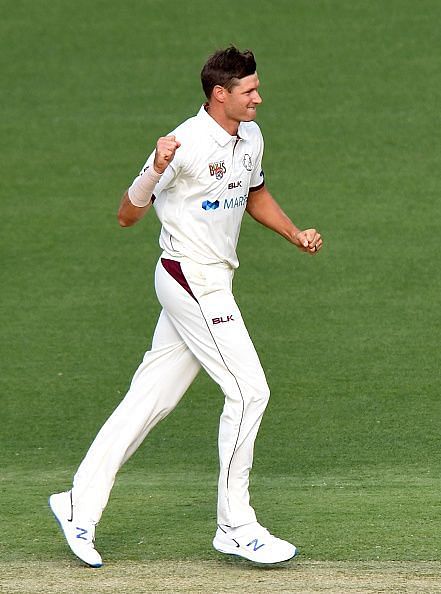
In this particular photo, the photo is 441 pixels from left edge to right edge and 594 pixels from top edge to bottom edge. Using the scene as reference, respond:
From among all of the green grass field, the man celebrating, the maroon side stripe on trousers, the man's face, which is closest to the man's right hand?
the man celebrating

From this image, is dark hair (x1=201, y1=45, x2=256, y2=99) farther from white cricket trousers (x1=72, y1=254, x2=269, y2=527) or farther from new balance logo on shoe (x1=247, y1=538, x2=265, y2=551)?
new balance logo on shoe (x1=247, y1=538, x2=265, y2=551)

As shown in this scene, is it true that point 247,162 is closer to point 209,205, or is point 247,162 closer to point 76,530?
point 209,205

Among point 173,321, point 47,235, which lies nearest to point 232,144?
point 173,321

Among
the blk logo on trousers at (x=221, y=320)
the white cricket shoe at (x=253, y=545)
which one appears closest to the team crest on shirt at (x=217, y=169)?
the blk logo on trousers at (x=221, y=320)

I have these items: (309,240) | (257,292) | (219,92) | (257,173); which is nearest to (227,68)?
(219,92)

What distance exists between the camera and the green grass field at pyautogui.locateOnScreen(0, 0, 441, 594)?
220 inches

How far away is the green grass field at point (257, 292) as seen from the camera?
18.3 feet

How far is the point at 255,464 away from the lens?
7465 mm

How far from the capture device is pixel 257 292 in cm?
1074

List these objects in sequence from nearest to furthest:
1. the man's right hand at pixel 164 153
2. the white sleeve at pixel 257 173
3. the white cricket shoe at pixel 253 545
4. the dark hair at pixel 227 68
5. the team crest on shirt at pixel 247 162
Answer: the man's right hand at pixel 164 153
the white cricket shoe at pixel 253 545
the dark hair at pixel 227 68
the team crest on shirt at pixel 247 162
the white sleeve at pixel 257 173

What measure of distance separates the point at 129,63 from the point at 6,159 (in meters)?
2.62

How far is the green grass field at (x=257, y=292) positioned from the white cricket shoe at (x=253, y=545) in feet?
0.24

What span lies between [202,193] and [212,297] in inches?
16.3

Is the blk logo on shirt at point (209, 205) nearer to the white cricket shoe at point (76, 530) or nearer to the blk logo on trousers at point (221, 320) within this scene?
the blk logo on trousers at point (221, 320)
